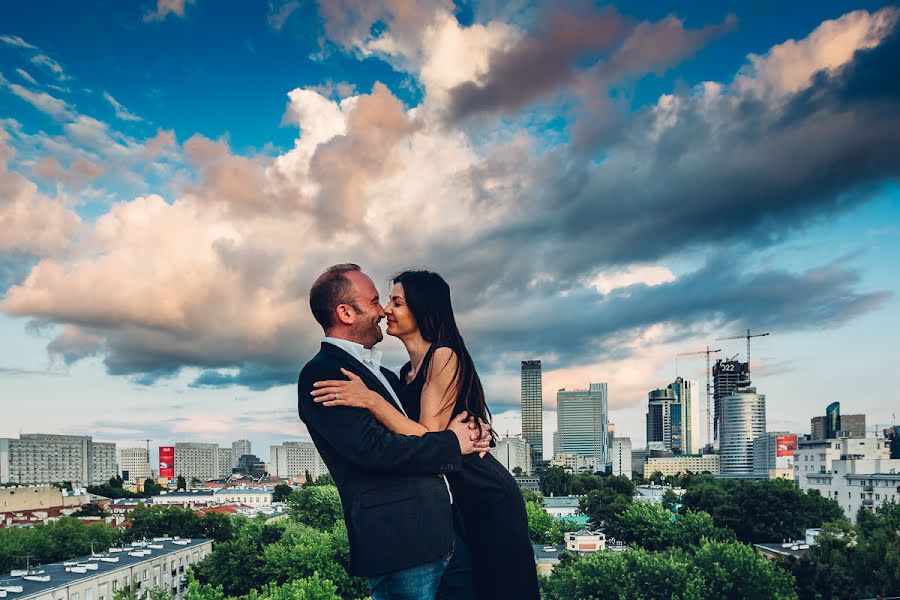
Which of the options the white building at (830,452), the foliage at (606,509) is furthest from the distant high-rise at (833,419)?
the foliage at (606,509)

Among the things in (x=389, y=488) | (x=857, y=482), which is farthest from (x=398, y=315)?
(x=857, y=482)

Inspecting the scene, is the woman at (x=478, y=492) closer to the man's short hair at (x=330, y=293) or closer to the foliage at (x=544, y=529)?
the man's short hair at (x=330, y=293)

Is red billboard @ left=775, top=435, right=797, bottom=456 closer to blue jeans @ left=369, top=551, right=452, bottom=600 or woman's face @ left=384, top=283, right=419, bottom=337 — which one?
woman's face @ left=384, top=283, right=419, bottom=337

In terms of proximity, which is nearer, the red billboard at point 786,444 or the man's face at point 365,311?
the man's face at point 365,311

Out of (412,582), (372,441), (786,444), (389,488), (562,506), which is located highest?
(372,441)

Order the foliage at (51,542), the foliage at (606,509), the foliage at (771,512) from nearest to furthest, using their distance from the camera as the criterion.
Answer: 1. the foliage at (51,542)
2. the foliage at (771,512)
3. the foliage at (606,509)

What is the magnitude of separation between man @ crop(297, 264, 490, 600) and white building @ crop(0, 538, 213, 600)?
3338cm

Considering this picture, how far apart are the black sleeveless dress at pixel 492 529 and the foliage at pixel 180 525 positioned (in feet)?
207

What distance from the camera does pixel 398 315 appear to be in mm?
4758

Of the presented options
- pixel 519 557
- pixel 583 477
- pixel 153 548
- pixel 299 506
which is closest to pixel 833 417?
pixel 583 477

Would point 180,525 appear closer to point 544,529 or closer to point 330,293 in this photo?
point 544,529

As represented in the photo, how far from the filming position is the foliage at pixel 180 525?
62625 mm

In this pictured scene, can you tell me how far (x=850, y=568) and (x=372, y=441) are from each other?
45.0 meters

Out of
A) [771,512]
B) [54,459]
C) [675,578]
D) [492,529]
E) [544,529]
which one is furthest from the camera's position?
[54,459]
